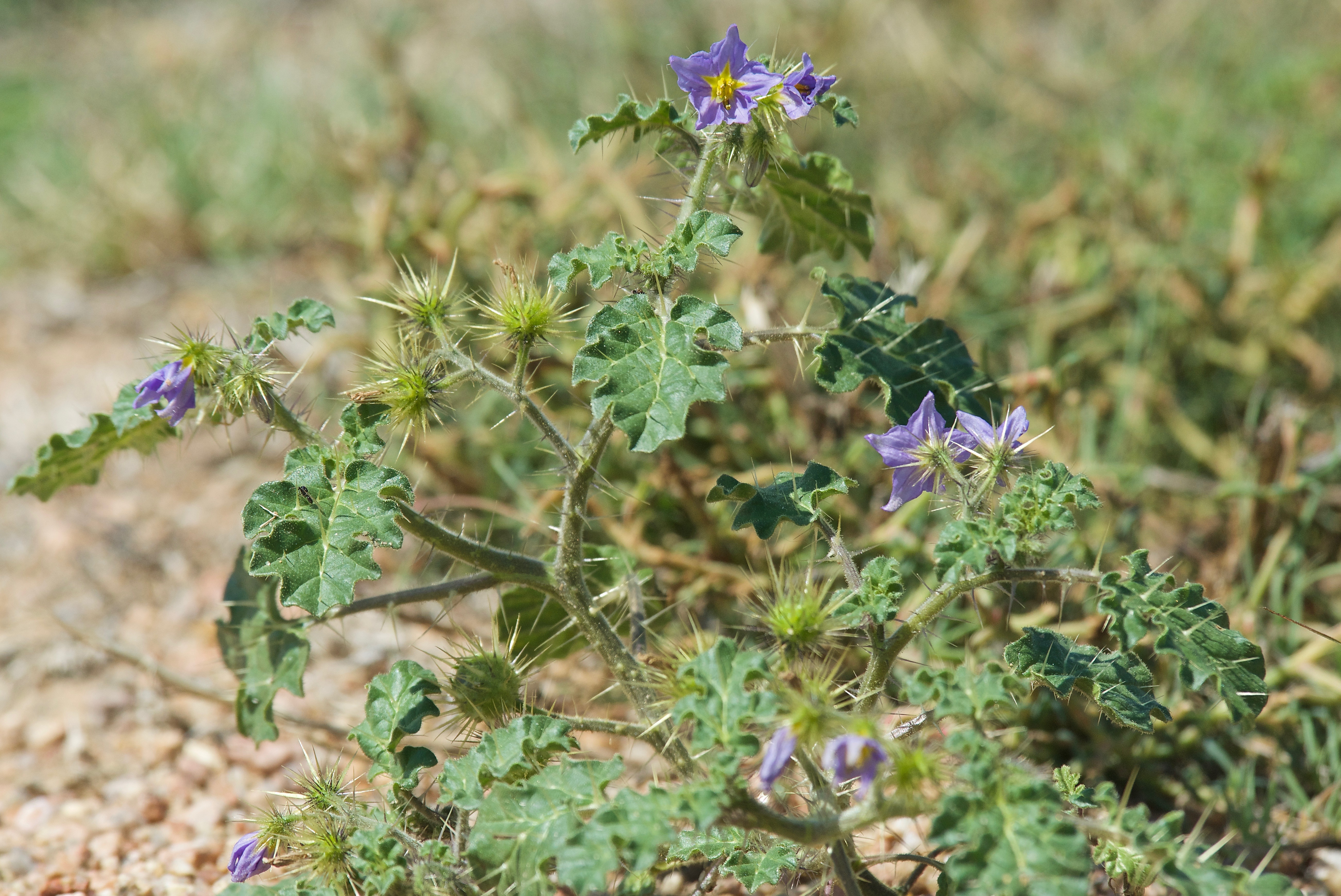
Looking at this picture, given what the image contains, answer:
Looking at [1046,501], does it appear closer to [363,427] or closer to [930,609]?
[930,609]

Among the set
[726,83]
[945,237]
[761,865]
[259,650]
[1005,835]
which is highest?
[945,237]

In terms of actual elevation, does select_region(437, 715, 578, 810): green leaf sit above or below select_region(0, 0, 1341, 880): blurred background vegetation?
below

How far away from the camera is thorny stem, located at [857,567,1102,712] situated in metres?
1.30

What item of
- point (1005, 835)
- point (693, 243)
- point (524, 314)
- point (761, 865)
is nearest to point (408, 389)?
point (524, 314)

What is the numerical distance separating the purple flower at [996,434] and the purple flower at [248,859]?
1.13m

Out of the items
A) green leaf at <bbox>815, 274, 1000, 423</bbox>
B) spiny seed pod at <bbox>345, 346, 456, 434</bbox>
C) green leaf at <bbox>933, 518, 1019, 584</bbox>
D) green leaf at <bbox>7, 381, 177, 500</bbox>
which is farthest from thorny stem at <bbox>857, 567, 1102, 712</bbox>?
green leaf at <bbox>7, 381, 177, 500</bbox>

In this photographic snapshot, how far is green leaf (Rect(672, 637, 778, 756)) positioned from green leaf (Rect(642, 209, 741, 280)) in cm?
45

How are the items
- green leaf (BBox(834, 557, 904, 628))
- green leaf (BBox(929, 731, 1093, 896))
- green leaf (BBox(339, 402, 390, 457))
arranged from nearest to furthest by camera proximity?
green leaf (BBox(929, 731, 1093, 896)), green leaf (BBox(834, 557, 904, 628)), green leaf (BBox(339, 402, 390, 457))

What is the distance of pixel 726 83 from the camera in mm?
1472

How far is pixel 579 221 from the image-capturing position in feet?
10.9

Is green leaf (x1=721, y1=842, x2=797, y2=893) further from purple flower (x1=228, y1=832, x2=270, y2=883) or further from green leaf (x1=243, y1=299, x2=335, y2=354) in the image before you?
green leaf (x1=243, y1=299, x2=335, y2=354)

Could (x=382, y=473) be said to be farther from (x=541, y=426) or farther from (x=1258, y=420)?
(x=1258, y=420)

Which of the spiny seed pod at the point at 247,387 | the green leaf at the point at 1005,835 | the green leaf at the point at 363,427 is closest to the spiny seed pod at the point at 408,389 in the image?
the green leaf at the point at 363,427

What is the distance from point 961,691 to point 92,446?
1406 mm
